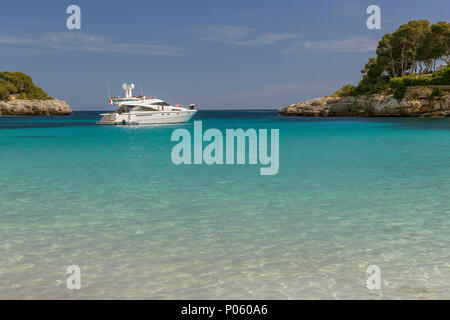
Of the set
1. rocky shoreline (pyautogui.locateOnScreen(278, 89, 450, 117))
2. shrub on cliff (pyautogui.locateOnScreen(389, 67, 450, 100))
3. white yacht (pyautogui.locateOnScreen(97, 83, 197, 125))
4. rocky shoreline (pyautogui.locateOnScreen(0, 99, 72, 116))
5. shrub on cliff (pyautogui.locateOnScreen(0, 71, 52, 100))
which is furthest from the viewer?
shrub on cliff (pyautogui.locateOnScreen(0, 71, 52, 100))

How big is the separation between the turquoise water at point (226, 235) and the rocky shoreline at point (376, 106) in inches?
2233

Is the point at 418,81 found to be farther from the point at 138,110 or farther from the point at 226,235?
the point at 226,235

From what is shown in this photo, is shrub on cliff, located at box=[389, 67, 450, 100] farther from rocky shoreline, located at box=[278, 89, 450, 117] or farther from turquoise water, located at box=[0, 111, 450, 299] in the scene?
turquoise water, located at box=[0, 111, 450, 299]

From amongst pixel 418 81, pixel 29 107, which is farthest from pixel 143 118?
pixel 29 107

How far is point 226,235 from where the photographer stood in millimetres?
6281

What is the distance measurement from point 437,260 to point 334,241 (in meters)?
1.39

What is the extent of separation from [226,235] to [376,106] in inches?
2822

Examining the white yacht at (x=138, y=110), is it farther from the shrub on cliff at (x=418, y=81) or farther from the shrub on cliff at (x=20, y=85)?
the shrub on cliff at (x=20, y=85)

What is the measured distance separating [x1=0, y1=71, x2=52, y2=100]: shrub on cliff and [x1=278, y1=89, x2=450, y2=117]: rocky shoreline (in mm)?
94785

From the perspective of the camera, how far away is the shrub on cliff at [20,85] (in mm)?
130625

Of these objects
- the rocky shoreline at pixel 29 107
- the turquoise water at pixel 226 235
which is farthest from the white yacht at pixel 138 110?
the rocky shoreline at pixel 29 107

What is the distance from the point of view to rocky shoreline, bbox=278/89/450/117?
62013mm

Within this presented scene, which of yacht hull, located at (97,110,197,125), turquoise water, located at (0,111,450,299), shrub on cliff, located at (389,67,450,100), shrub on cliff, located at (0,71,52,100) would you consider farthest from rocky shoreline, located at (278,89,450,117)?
shrub on cliff, located at (0,71,52,100)
